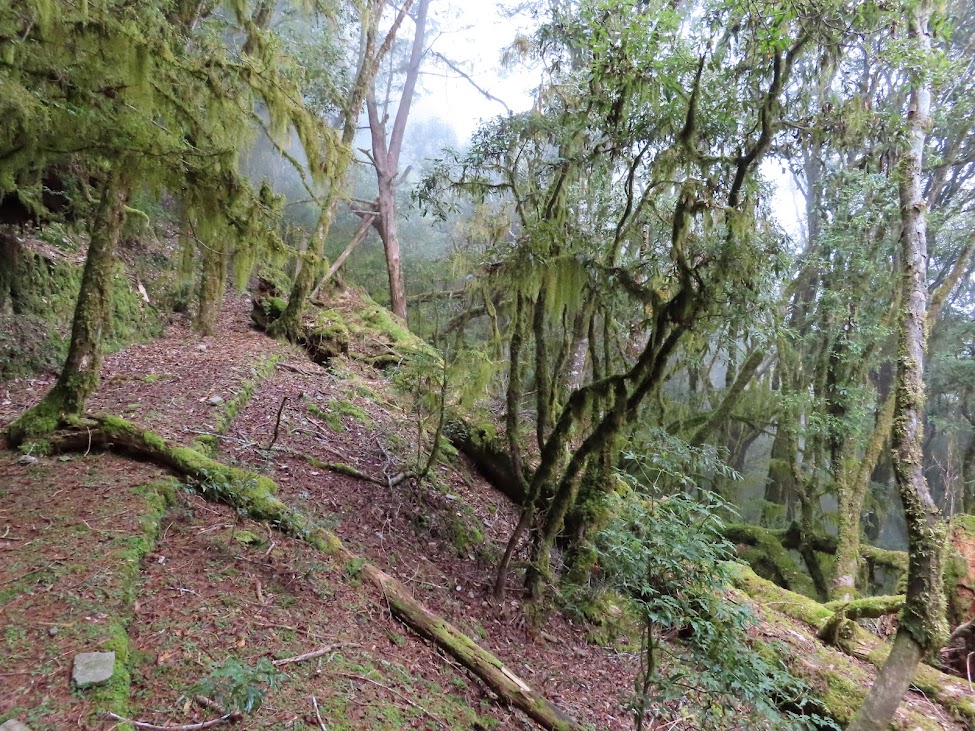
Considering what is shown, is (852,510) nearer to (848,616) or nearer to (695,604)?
(848,616)

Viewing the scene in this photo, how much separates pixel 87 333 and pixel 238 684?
336cm

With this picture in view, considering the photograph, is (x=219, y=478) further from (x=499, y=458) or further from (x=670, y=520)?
(x=499, y=458)

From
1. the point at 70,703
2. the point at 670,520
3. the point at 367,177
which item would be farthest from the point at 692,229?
the point at 367,177

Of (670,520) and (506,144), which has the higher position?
(506,144)

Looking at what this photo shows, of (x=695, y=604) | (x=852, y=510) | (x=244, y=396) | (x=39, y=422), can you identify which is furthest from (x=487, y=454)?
(x=852, y=510)

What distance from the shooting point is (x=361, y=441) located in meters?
7.39

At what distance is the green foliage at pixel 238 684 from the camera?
2.55 metres

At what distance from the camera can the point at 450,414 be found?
6953 mm

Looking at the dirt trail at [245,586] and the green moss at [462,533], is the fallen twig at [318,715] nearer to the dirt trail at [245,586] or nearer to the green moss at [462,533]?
the dirt trail at [245,586]

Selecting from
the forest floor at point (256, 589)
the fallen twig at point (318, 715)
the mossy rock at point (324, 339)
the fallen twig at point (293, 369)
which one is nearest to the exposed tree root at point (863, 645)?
the forest floor at point (256, 589)

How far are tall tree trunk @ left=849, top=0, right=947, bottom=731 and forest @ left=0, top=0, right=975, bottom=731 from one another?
1.0 inches

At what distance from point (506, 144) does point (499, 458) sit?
15.1ft

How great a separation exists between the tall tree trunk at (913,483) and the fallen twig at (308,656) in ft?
11.4

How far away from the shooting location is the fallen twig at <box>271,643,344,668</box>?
2.99m
